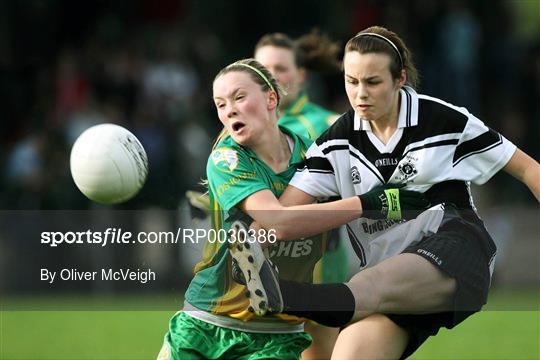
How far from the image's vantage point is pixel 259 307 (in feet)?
14.1

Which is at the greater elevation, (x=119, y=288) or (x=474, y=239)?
(x=119, y=288)

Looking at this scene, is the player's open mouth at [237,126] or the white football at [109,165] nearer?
the player's open mouth at [237,126]

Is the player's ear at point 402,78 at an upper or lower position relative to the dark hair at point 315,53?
lower

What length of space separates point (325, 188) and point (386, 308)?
625 millimetres

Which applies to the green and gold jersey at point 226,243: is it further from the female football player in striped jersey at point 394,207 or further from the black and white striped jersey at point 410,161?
the black and white striped jersey at point 410,161

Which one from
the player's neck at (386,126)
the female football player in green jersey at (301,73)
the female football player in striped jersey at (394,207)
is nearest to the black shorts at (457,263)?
the female football player in striped jersey at (394,207)

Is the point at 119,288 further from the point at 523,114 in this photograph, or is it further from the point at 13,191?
the point at 523,114

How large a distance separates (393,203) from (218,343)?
39.2 inches

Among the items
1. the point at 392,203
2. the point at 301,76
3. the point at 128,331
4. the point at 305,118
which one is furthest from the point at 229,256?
the point at 128,331

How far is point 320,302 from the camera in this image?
13.8ft

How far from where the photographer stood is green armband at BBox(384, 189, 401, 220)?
4371 millimetres

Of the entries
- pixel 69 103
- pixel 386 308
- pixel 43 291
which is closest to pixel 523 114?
pixel 69 103

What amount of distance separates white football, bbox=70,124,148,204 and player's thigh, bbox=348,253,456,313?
3.99 ft

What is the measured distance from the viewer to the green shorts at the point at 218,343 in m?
4.59
